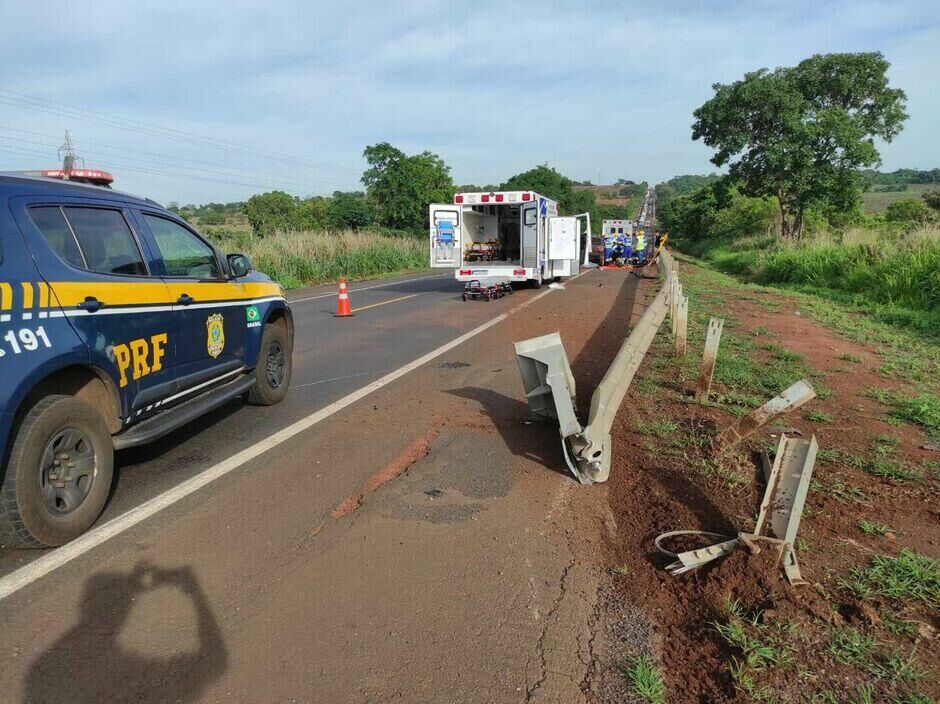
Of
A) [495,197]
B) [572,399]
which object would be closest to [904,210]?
[495,197]

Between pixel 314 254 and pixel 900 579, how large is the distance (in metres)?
23.9

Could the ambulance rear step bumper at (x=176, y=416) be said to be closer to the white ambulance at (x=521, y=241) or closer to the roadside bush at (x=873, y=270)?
the white ambulance at (x=521, y=241)

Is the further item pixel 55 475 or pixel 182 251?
pixel 182 251

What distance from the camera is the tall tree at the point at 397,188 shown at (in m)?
40.2

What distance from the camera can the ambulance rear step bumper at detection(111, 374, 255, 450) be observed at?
411 cm

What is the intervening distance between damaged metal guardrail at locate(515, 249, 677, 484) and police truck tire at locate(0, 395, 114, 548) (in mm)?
2937

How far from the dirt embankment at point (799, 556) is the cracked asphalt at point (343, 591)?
0.35 metres

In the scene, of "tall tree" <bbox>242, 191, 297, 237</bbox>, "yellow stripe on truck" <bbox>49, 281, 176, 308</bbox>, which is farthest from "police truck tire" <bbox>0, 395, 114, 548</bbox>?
"tall tree" <bbox>242, 191, 297, 237</bbox>

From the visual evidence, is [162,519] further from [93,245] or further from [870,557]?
[870,557]

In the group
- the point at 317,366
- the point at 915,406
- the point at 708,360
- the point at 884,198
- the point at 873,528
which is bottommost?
the point at 317,366

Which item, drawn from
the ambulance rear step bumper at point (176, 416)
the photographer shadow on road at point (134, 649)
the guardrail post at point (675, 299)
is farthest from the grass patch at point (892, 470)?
the ambulance rear step bumper at point (176, 416)

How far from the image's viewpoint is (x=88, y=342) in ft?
12.2

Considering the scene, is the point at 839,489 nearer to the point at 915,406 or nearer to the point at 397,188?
the point at 915,406

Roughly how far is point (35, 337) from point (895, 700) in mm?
4315
